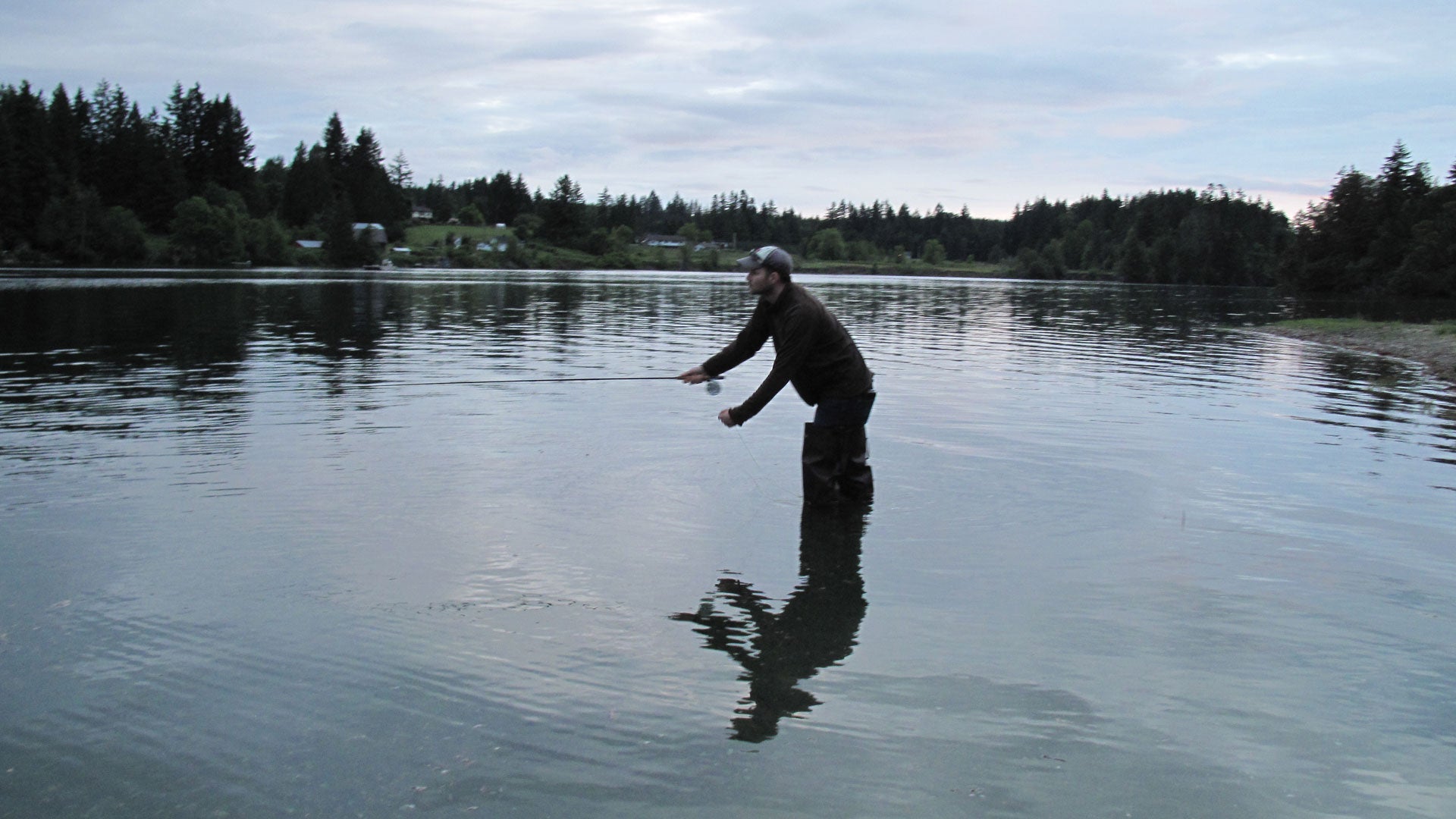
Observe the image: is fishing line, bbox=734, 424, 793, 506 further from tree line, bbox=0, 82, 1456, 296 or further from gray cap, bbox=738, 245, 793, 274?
tree line, bbox=0, 82, 1456, 296

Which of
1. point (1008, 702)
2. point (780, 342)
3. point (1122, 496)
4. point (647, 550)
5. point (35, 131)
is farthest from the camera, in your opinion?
point (35, 131)

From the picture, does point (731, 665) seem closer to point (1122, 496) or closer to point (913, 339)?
point (1122, 496)

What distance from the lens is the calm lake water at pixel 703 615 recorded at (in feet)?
15.2

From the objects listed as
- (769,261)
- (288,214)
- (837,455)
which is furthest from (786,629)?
(288,214)

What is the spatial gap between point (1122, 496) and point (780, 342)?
4.12 metres

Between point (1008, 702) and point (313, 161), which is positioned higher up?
point (313, 161)

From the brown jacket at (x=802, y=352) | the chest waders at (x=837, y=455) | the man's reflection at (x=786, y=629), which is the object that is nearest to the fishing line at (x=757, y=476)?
the chest waders at (x=837, y=455)

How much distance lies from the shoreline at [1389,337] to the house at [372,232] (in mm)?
124623

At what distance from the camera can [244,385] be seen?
57.7ft

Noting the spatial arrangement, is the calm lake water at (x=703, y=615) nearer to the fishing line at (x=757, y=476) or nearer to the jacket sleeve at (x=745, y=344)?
the fishing line at (x=757, y=476)

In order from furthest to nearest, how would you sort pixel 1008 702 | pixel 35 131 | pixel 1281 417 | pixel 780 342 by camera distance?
pixel 35 131 → pixel 1281 417 → pixel 780 342 → pixel 1008 702

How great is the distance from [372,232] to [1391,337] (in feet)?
459

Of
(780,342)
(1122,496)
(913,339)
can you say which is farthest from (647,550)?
(913,339)

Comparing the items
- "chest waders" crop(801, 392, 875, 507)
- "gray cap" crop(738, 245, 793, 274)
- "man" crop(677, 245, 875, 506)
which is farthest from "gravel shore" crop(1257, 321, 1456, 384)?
"gray cap" crop(738, 245, 793, 274)
